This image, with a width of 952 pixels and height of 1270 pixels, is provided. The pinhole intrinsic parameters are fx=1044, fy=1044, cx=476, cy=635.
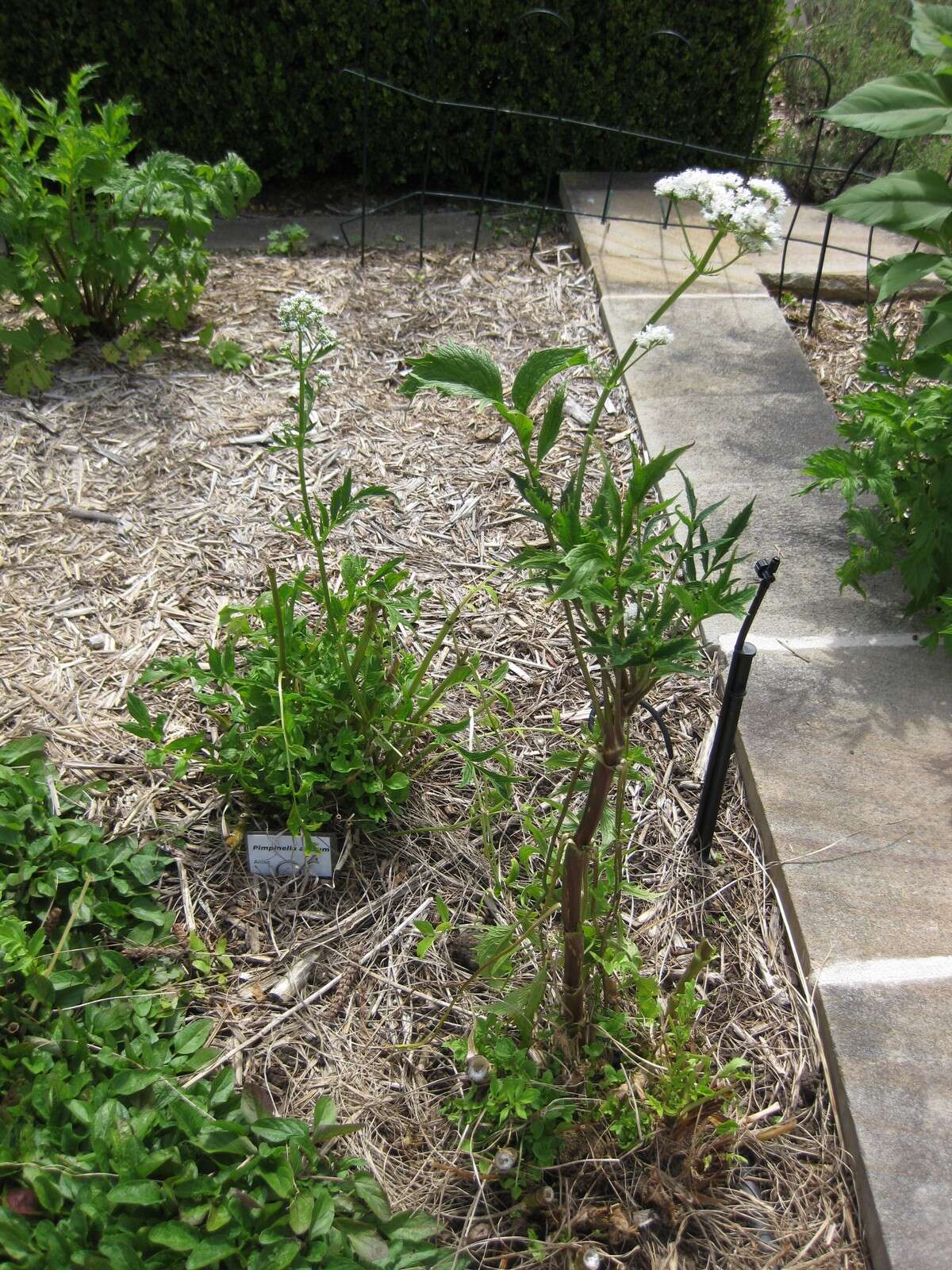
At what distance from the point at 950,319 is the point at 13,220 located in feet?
8.12

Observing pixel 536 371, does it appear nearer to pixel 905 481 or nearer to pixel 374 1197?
pixel 374 1197

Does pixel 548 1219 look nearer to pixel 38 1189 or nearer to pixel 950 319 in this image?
pixel 38 1189

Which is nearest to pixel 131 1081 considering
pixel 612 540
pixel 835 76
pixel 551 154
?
pixel 612 540

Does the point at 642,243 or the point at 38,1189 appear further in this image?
the point at 642,243

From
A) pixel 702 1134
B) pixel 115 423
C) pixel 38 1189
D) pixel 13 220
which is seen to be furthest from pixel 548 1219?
pixel 13 220

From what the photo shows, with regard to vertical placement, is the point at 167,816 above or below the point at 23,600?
below

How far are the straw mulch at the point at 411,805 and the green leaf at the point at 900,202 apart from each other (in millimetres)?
1033

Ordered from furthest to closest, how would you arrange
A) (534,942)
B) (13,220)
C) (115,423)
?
(115,423) → (13,220) → (534,942)

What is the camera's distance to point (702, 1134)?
1.72 m

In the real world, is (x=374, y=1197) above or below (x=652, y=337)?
below

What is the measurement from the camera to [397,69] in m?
4.18

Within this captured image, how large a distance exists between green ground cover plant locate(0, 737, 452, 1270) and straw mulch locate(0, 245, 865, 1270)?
3.8 inches

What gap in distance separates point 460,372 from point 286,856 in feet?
3.73

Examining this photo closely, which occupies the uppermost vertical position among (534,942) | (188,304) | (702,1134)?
(188,304)
